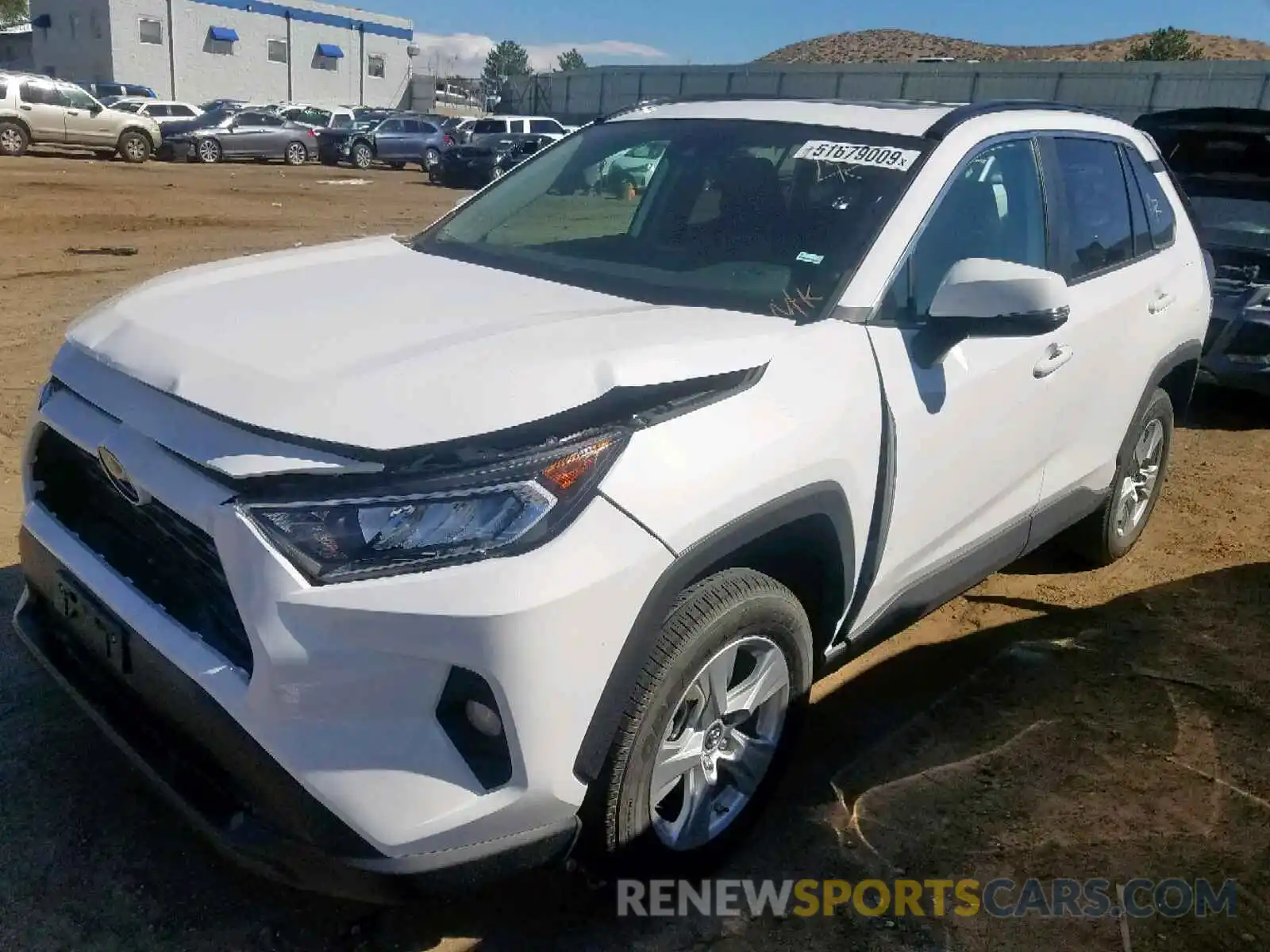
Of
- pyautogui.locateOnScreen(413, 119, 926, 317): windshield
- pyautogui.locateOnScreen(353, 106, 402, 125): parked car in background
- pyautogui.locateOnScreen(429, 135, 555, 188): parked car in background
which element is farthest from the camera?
pyautogui.locateOnScreen(353, 106, 402, 125): parked car in background

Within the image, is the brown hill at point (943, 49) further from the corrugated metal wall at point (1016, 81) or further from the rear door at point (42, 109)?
the rear door at point (42, 109)

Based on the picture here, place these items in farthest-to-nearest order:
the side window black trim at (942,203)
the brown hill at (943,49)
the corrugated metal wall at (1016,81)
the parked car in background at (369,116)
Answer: the brown hill at (943,49) < the corrugated metal wall at (1016,81) < the parked car in background at (369,116) < the side window black trim at (942,203)

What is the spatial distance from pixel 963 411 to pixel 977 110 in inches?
41.4

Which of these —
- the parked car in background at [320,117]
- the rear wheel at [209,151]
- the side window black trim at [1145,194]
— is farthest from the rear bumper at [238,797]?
the parked car in background at [320,117]

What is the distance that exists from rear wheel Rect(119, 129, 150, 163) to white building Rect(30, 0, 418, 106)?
27301 millimetres

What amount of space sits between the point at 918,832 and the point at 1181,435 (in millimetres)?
5118

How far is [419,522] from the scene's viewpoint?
196 cm

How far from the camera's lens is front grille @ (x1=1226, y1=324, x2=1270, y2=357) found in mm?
6656

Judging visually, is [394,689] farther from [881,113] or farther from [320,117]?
[320,117]

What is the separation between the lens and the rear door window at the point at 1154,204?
432cm

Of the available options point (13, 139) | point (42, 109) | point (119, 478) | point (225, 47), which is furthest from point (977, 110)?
point (225, 47)

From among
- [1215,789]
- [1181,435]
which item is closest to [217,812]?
[1215,789]

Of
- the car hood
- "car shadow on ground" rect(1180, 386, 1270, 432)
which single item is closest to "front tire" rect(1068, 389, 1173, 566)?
the car hood

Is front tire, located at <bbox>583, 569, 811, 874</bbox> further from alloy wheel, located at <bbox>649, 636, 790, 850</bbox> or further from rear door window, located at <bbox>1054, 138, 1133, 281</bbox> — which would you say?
rear door window, located at <bbox>1054, 138, 1133, 281</bbox>
